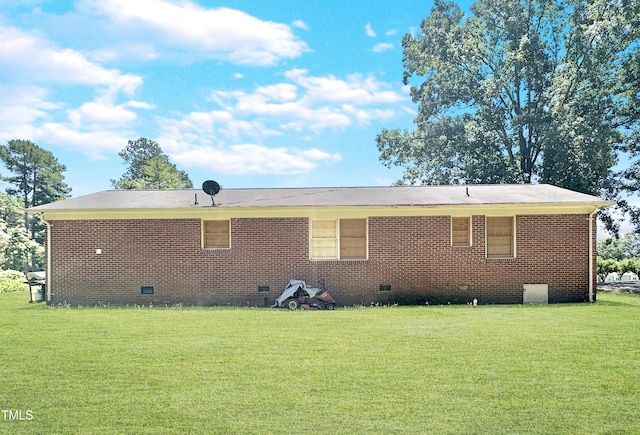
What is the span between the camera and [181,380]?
6.84 metres

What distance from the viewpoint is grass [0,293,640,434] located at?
17.7 ft

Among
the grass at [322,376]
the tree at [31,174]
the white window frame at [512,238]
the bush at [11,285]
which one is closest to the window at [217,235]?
the grass at [322,376]

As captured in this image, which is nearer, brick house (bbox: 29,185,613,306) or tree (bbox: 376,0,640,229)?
brick house (bbox: 29,185,613,306)

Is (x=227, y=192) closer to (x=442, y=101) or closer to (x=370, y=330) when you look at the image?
(x=370, y=330)

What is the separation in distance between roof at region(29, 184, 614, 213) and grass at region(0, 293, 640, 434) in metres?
4.70

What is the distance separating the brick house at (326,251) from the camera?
15.8m

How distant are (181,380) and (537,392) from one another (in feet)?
14.3

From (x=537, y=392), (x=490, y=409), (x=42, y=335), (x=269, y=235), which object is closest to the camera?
(x=490, y=409)

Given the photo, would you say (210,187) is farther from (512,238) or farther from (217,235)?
(512,238)

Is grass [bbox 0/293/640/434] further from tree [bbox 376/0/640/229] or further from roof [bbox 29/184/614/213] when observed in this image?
tree [bbox 376/0/640/229]

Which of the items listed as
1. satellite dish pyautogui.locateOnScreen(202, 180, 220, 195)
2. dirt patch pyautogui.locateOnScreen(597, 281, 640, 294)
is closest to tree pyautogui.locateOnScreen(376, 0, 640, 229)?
dirt patch pyautogui.locateOnScreen(597, 281, 640, 294)

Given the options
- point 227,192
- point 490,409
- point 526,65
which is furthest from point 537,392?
point 526,65

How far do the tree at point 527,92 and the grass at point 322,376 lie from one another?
16916 mm

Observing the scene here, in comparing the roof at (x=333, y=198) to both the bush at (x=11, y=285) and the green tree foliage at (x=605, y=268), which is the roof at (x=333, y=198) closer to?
the bush at (x=11, y=285)
